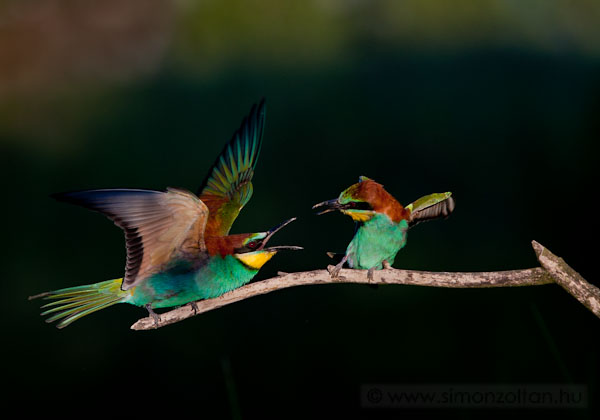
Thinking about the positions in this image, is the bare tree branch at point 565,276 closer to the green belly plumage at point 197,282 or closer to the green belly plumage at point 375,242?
the green belly plumage at point 375,242

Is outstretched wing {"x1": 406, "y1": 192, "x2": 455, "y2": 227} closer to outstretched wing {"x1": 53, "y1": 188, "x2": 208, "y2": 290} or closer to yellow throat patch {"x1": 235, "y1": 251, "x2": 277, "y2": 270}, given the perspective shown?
yellow throat patch {"x1": 235, "y1": 251, "x2": 277, "y2": 270}

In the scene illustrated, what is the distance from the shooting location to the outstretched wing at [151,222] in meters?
1.51

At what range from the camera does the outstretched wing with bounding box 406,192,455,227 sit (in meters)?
2.07

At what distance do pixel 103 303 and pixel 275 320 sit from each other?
60.8 inches

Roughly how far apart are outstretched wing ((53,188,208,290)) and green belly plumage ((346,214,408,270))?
455 mm

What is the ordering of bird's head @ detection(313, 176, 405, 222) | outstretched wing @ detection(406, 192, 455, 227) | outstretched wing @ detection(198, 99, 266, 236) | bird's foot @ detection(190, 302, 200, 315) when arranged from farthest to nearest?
outstretched wing @ detection(198, 99, 266, 236)
outstretched wing @ detection(406, 192, 455, 227)
bird's head @ detection(313, 176, 405, 222)
bird's foot @ detection(190, 302, 200, 315)

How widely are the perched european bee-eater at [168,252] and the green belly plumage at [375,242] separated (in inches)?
11.8

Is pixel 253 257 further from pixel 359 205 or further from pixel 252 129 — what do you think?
pixel 252 129

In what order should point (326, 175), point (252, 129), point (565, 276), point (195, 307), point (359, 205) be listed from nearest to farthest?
point (565, 276) < point (195, 307) < point (359, 205) < point (252, 129) < point (326, 175)

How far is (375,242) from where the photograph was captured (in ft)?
6.49

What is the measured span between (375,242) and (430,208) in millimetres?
265

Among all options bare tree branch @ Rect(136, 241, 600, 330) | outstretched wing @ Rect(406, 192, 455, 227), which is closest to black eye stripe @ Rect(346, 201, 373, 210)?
outstretched wing @ Rect(406, 192, 455, 227)

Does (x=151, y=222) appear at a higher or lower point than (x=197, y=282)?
higher

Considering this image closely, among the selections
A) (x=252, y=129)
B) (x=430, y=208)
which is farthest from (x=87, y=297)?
(x=430, y=208)
